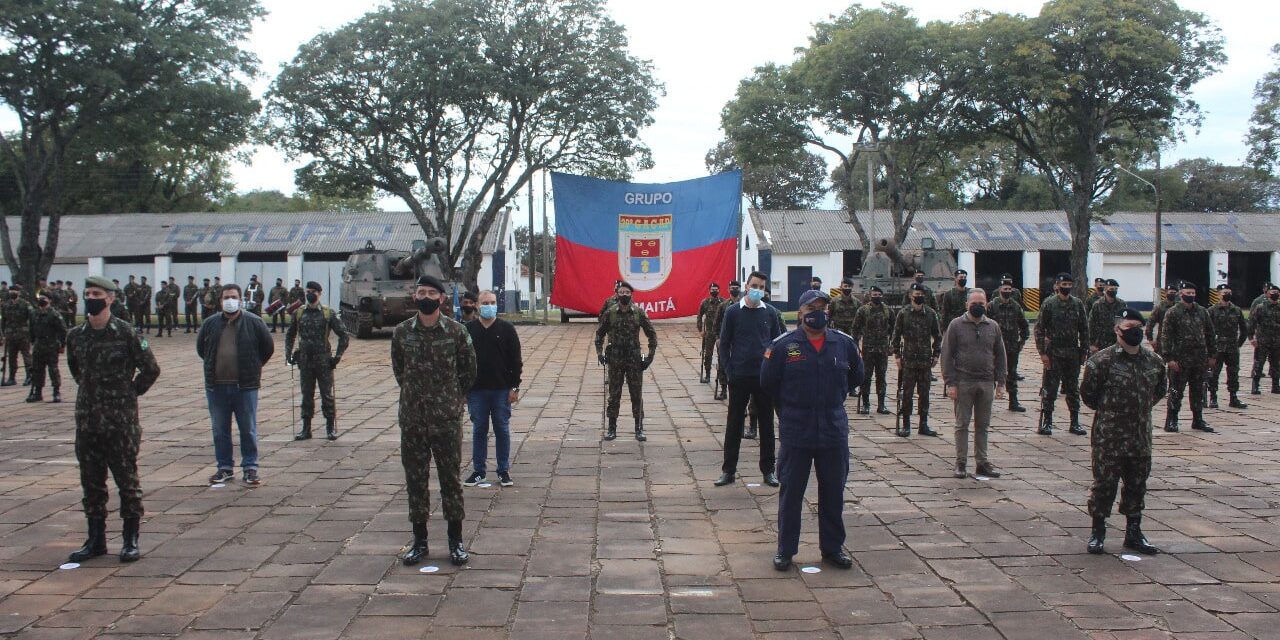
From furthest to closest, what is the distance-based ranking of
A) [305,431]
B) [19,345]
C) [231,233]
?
[231,233] < [19,345] < [305,431]

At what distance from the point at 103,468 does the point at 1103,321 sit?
10.6 meters

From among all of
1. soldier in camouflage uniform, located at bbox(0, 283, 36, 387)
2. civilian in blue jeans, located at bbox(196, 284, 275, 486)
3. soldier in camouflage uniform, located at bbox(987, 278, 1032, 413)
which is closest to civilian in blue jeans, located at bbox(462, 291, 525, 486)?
civilian in blue jeans, located at bbox(196, 284, 275, 486)

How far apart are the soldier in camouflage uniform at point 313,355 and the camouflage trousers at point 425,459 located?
4718 millimetres

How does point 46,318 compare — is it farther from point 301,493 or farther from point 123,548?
point 123,548

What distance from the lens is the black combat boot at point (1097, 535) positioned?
19.7 ft

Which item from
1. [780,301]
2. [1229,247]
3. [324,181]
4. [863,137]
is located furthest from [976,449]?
[1229,247]

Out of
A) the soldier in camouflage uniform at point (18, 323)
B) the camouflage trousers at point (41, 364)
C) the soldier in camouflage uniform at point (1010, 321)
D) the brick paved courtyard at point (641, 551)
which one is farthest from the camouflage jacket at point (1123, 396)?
the soldier in camouflage uniform at point (18, 323)

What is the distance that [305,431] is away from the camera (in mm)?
10414

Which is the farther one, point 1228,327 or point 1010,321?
Result: point 1228,327

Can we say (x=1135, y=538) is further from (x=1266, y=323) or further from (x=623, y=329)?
(x=1266, y=323)

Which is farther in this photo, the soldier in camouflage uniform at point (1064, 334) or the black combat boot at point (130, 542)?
the soldier in camouflage uniform at point (1064, 334)

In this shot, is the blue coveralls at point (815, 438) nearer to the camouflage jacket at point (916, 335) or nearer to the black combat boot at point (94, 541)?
the black combat boot at point (94, 541)

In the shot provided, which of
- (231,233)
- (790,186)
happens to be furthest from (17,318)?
(790,186)

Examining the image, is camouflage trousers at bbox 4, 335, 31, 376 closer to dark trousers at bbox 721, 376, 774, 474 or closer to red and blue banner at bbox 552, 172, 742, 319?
red and blue banner at bbox 552, 172, 742, 319
